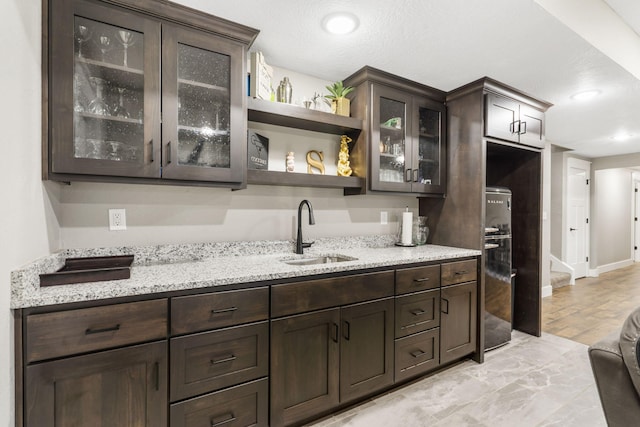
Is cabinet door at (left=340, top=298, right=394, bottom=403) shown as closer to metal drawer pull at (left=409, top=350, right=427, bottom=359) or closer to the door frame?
metal drawer pull at (left=409, top=350, right=427, bottom=359)

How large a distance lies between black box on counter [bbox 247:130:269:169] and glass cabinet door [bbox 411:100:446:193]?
134 cm

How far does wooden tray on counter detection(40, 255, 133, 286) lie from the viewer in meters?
1.30

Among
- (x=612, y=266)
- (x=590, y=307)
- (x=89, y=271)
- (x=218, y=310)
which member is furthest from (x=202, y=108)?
(x=612, y=266)

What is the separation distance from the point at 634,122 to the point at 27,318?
18.6 feet

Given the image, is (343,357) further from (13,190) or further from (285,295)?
(13,190)

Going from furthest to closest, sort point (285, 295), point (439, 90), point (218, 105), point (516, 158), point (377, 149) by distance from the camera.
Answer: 1. point (516, 158)
2. point (439, 90)
3. point (377, 149)
4. point (218, 105)
5. point (285, 295)

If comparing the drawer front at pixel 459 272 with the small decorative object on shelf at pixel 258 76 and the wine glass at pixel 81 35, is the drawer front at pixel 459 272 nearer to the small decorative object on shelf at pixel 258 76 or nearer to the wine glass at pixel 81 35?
the small decorative object on shelf at pixel 258 76

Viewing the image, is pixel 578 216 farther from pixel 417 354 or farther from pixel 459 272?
pixel 417 354

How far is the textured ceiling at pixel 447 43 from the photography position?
1.70m

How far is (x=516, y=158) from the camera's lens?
3197 millimetres

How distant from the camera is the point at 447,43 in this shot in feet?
6.65

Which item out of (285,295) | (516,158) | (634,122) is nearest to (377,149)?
(285,295)

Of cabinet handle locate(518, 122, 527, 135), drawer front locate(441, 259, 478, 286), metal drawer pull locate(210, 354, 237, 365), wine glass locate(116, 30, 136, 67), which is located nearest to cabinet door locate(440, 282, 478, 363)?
drawer front locate(441, 259, 478, 286)

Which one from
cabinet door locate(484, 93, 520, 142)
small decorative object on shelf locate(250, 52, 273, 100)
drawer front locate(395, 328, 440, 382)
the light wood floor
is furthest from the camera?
the light wood floor
